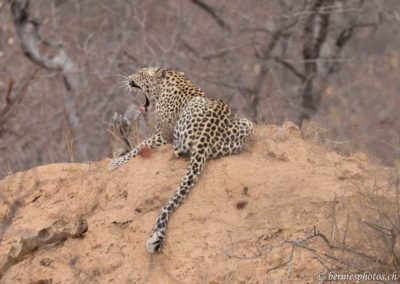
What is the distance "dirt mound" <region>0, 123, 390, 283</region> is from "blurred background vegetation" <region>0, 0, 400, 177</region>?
7754 mm

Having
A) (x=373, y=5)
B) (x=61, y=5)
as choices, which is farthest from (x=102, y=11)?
(x=373, y=5)

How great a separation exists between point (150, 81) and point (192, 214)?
2259 millimetres

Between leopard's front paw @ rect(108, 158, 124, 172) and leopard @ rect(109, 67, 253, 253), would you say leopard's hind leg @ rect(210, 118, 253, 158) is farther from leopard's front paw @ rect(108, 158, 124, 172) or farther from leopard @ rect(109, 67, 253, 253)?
leopard's front paw @ rect(108, 158, 124, 172)

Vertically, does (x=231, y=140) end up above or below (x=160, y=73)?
below

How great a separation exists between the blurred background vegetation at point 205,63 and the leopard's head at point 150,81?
6685 mm

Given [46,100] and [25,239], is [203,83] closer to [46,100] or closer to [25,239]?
[46,100]

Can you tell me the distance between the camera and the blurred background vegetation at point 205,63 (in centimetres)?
1709

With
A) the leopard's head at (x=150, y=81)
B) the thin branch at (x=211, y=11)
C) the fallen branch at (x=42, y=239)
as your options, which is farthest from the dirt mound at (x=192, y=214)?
the thin branch at (x=211, y=11)

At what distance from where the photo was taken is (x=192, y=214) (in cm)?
706

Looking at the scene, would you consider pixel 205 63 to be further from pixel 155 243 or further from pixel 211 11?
pixel 155 243

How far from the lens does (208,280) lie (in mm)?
6449

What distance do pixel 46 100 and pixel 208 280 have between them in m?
12.9

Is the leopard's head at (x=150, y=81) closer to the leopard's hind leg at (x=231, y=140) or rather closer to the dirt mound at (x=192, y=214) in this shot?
the dirt mound at (x=192, y=214)

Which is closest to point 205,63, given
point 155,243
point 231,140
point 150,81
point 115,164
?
point 150,81
